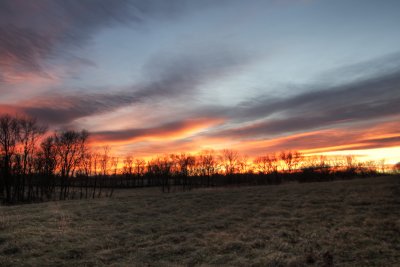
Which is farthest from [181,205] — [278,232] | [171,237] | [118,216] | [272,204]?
[278,232]

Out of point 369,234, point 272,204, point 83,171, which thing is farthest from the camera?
point 83,171

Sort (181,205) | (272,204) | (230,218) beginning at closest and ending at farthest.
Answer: (230,218) < (272,204) < (181,205)

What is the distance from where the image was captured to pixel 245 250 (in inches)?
491

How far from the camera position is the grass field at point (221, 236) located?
37.2 ft

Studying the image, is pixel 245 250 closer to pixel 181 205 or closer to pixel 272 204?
pixel 272 204

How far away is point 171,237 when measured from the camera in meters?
15.5

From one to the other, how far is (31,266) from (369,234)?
1539 centimetres

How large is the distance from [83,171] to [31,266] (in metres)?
87.8

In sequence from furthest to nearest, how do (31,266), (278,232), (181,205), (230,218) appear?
(181,205) → (230,218) → (278,232) → (31,266)

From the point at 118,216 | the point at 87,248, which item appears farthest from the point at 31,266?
the point at 118,216

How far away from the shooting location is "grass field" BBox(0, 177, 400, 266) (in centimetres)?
1133

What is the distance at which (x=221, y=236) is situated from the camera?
590 inches

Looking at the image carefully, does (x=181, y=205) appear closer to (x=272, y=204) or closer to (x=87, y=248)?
(x=272, y=204)

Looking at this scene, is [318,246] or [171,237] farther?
[171,237]
